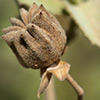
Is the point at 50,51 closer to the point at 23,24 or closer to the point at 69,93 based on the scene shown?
the point at 23,24

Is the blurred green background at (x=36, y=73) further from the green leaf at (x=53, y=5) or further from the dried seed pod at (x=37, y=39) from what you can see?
the dried seed pod at (x=37, y=39)

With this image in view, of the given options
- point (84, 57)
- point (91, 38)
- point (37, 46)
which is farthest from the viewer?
point (84, 57)

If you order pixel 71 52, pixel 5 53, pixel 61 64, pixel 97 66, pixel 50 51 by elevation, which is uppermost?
pixel 50 51

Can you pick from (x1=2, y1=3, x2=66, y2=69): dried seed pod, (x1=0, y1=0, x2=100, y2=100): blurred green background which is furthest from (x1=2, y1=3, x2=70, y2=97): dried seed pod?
(x1=0, y1=0, x2=100, y2=100): blurred green background

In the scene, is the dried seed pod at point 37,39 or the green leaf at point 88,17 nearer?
the dried seed pod at point 37,39

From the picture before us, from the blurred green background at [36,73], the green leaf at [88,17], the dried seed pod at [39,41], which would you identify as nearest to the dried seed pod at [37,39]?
the dried seed pod at [39,41]

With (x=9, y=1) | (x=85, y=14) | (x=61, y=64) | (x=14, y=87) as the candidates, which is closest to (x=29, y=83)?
(x=14, y=87)
